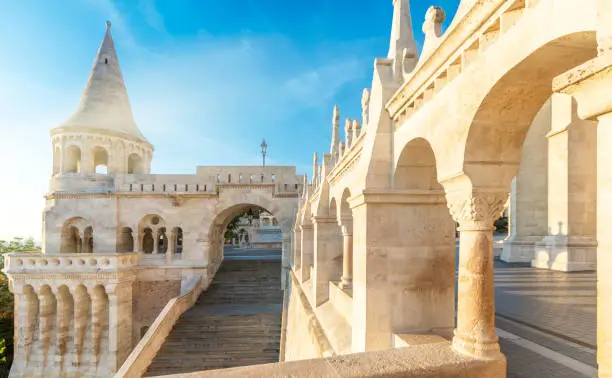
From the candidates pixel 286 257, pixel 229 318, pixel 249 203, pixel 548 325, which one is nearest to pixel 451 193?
pixel 548 325

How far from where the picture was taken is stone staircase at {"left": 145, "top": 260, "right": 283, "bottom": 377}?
39.6ft

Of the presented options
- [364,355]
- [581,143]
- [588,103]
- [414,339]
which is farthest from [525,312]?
[581,143]

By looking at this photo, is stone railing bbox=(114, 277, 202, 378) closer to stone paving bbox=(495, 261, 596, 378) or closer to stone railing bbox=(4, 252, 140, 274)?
stone railing bbox=(4, 252, 140, 274)

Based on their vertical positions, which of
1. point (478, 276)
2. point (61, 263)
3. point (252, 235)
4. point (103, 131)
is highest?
point (103, 131)

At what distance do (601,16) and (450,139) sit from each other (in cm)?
148

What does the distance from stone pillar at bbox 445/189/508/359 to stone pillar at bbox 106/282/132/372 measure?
17141 mm

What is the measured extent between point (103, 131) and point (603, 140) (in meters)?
22.6

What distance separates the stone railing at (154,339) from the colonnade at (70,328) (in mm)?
3592

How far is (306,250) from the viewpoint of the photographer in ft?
39.6

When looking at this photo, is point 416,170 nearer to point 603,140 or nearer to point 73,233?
point 603,140

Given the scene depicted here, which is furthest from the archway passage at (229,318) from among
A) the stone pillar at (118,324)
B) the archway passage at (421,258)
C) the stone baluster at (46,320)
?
the archway passage at (421,258)

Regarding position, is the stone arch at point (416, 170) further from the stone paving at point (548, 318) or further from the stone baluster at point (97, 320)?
the stone baluster at point (97, 320)

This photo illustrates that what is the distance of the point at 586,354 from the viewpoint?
12.1 feet

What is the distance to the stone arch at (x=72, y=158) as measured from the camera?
766 inches
